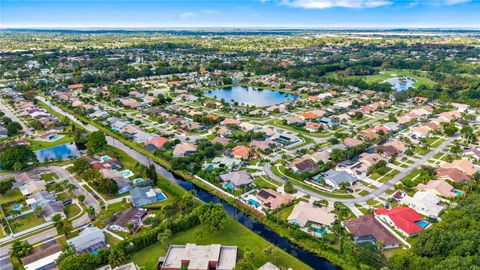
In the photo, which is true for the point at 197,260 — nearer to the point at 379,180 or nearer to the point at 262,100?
the point at 379,180

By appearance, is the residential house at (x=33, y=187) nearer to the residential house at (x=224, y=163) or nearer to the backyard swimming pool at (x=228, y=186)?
the residential house at (x=224, y=163)

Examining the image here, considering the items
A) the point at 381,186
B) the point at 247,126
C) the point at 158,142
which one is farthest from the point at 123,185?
the point at 381,186

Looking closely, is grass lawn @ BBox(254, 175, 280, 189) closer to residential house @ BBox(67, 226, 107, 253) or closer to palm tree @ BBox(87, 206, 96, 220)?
residential house @ BBox(67, 226, 107, 253)

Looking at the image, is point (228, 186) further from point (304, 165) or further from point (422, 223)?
point (422, 223)

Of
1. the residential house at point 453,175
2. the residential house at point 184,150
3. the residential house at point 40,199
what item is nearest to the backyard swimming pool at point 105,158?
the residential house at point 184,150

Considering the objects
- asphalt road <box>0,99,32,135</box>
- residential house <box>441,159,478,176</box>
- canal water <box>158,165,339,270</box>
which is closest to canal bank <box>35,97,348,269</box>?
canal water <box>158,165,339,270</box>
